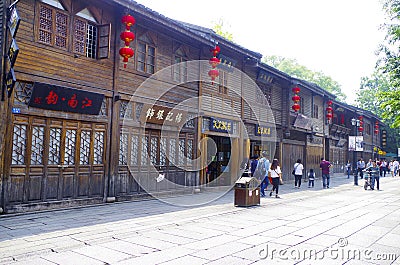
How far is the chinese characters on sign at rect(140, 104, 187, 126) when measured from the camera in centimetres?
1280

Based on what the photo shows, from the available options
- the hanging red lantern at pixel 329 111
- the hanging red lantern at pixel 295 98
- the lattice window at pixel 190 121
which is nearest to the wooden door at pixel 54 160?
the lattice window at pixel 190 121

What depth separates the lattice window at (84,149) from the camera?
1080 centimetres

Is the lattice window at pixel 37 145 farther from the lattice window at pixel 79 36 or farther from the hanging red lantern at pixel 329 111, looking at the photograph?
the hanging red lantern at pixel 329 111

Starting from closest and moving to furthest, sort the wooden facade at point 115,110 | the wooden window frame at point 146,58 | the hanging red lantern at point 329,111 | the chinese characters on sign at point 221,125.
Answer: the wooden facade at point 115,110 < the wooden window frame at point 146,58 < the chinese characters on sign at point 221,125 < the hanging red lantern at point 329,111

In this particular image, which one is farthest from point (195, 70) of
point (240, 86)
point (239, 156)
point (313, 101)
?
point (313, 101)

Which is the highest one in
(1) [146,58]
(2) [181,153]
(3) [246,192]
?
(1) [146,58]

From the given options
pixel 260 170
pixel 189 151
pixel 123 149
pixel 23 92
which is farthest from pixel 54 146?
pixel 260 170

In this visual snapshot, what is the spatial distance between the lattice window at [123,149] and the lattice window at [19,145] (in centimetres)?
320

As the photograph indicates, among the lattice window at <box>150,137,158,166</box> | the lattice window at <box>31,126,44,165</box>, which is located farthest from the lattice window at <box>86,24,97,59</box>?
the lattice window at <box>150,137,158,166</box>

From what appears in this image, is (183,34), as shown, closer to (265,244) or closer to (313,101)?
(265,244)

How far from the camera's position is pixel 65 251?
613 cm

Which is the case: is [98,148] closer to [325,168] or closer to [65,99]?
[65,99]

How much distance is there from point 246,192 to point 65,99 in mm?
5866

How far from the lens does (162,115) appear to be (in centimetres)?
1340
